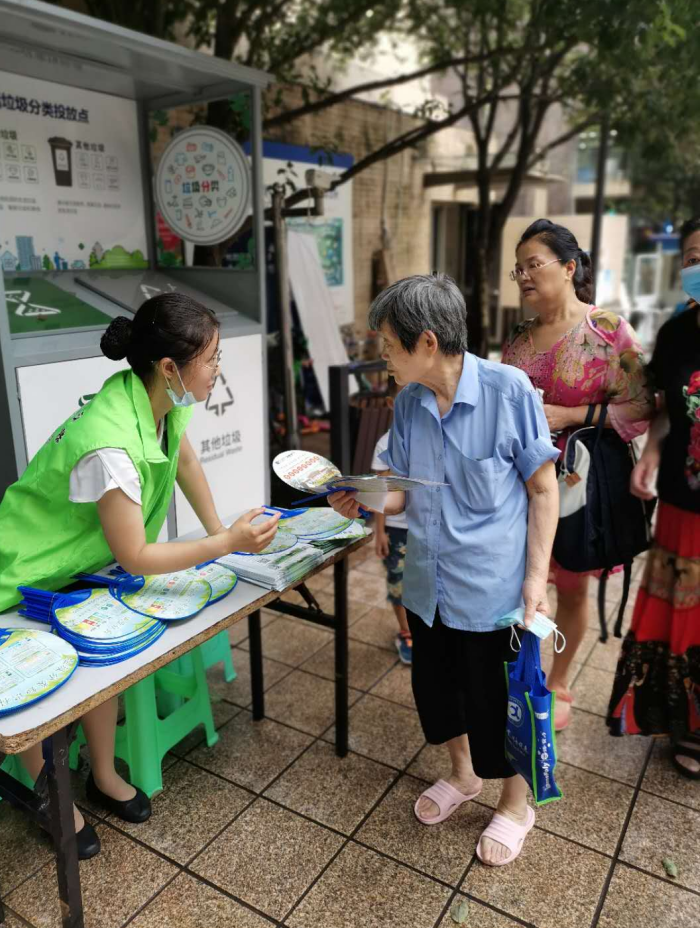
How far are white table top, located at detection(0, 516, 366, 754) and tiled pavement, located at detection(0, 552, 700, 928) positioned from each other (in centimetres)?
65

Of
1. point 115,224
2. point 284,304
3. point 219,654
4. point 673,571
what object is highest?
point 115,224

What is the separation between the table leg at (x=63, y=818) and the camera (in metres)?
1.46

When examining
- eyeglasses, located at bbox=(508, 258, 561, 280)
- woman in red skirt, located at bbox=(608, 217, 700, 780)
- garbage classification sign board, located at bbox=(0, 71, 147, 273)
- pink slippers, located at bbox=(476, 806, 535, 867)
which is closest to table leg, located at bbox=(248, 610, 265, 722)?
pink slippers, located at bbox=(476, 806, 535, 867)

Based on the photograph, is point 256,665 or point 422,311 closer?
point 422,311

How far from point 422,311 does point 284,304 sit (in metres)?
2.72

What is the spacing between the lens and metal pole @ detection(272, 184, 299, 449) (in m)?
4.10

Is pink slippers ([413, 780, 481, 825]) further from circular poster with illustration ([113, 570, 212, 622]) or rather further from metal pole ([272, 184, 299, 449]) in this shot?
metal pole ([272, 184, 299, 449])

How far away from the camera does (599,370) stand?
2.23 m

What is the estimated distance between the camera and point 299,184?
6637 millimetres

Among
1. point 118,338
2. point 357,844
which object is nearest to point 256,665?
point 357,844

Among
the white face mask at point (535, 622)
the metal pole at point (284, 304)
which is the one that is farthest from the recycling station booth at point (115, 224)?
the white face mask at point (535, 622)

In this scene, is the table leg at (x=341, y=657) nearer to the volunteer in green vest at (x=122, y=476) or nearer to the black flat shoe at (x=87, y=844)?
the volunteer in green vest at (x=122, y=476)

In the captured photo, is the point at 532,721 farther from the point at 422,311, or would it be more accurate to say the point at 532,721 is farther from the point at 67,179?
the point at 67,179

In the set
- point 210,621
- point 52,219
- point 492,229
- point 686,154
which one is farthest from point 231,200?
point 686,154
